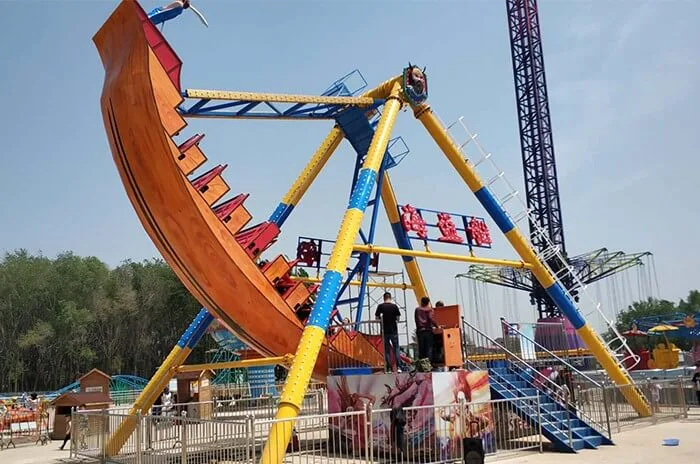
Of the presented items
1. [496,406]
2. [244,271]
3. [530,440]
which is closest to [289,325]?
[244,271]

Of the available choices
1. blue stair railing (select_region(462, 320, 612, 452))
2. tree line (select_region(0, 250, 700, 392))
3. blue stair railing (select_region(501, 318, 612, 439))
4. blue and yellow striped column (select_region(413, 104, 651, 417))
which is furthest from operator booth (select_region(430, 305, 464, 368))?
tree line (select_region(0, 250, 700, 392))

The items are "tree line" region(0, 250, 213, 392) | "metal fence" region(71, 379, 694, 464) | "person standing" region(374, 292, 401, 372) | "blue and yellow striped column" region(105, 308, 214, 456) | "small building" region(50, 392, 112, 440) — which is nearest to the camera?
"metal fence" region(71, 379, 694, 464)

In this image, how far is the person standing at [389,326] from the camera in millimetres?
13336

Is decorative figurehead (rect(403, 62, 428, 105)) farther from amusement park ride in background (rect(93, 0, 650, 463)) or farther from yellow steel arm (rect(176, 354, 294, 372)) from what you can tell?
yellow steel arm (rect(176, 354, 294, 372))

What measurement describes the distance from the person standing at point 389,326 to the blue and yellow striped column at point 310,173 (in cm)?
478

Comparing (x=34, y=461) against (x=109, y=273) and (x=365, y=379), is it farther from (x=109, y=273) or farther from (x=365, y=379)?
(x=109, y=273)

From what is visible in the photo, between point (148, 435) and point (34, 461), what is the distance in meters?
5.65

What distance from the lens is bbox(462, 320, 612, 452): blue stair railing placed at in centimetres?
1326

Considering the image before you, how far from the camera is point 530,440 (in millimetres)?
14383

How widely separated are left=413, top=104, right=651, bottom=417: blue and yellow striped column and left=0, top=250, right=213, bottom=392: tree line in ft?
158

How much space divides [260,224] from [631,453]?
345 inches

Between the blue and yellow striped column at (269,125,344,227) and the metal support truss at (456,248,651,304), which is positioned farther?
the metal support truss at (456,248,651,304)

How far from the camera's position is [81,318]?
56.6 metres

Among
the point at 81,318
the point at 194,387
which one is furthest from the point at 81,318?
the point at 194,387
